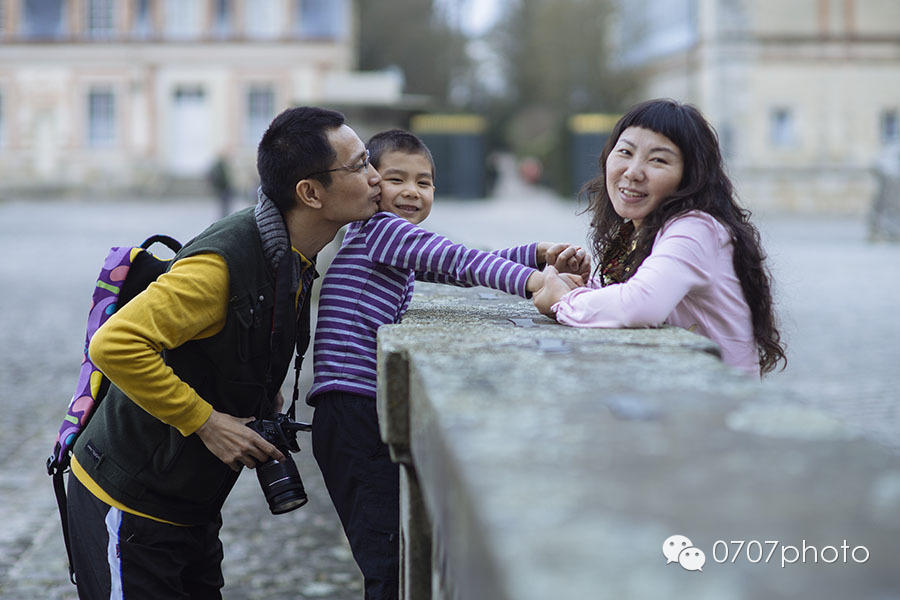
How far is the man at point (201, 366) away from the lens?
2.56 metres

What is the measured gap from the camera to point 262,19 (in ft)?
136

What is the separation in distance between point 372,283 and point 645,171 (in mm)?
777

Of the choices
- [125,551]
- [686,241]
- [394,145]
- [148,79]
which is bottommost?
[125,551]

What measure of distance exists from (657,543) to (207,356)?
1.87m

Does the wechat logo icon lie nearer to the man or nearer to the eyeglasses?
the man

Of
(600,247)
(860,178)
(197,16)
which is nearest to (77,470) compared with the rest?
(600,247)

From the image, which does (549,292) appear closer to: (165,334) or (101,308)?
(165,334)

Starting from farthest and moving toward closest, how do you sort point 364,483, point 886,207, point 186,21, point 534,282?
point 186,21 < point 886,207 < point 534,282 < point 364,483

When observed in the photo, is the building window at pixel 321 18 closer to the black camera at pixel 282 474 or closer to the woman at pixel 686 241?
the woman at pixel 686 241

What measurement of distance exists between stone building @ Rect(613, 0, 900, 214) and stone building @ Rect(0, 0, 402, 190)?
1429cm

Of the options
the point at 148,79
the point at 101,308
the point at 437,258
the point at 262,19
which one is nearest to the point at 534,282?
the point at 437,258

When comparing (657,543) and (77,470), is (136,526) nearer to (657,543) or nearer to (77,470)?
(77,470)

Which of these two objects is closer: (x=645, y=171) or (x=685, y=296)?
(x=685, y=296)

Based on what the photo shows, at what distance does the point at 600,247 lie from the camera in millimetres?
3340
